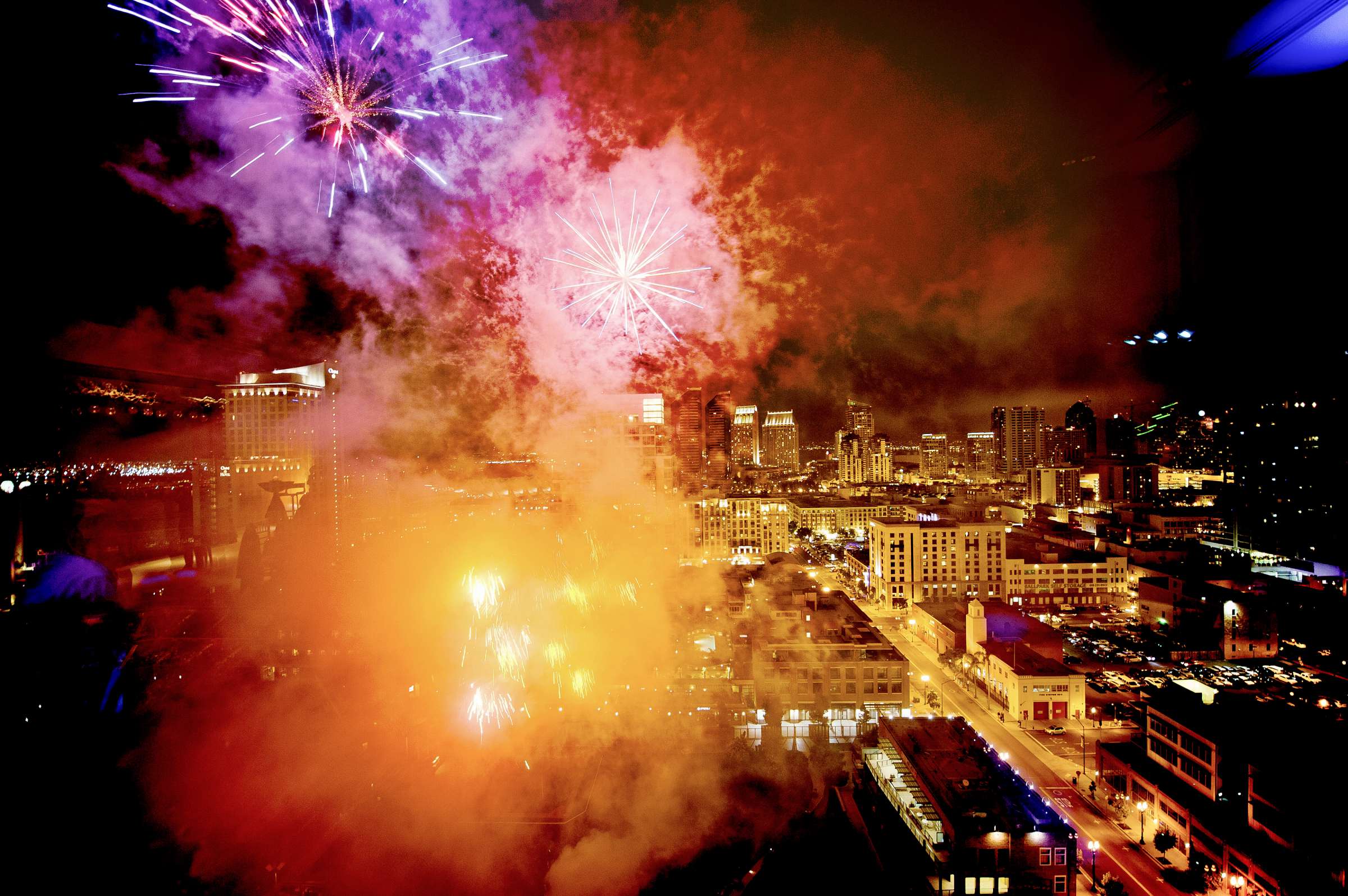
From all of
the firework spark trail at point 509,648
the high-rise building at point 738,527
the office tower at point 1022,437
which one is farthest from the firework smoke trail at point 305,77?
the office tower at point 1022,437

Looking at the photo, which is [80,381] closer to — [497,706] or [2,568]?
[2,568]

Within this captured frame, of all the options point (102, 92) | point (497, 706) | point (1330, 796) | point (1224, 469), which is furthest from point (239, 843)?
point (1224, 469)

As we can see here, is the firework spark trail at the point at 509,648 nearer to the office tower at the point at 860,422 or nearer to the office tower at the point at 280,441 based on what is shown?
the office tower at the point at 280,441

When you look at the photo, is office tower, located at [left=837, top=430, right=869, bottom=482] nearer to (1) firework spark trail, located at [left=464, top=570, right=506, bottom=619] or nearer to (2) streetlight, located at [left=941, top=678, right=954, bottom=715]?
(2) streetlight, located at [left=941, top=678, right=954, bottom=715]

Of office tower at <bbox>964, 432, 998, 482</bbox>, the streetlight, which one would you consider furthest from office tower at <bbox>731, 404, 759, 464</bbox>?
office tower at <bbox>964, 432, 998, 482</bbox>

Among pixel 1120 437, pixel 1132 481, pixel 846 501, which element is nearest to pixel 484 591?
pixel 846 501

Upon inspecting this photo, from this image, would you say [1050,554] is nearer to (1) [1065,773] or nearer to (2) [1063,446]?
(1) [1065,773]
